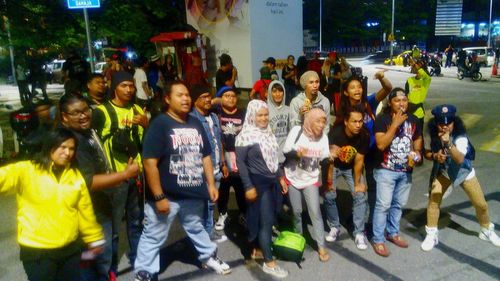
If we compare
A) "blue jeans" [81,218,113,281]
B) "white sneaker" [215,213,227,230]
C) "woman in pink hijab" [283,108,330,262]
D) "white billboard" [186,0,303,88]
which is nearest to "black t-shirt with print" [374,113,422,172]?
"woman in pink hijab" [283,108,330,262]

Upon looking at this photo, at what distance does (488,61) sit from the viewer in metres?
30.5

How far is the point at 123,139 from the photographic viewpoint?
360cm

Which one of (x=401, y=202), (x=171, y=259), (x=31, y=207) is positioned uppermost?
(x=31, y=207)

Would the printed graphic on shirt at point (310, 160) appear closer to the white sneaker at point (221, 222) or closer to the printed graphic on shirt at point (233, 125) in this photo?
the printed graphic on shirt at point (233, 125)

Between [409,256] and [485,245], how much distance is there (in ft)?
2.95

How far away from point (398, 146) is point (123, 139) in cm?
269

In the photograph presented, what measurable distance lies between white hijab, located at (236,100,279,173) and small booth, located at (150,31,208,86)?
26.0 feet

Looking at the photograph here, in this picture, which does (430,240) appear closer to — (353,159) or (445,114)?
(353,159)

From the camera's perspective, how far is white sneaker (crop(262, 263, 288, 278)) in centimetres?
388

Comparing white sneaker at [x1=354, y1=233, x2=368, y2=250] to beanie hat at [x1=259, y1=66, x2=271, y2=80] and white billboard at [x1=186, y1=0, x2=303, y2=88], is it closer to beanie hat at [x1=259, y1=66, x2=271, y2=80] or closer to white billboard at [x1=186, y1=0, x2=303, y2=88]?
beanie hat at [x1=259, y1=66, x2=271, y2=80]

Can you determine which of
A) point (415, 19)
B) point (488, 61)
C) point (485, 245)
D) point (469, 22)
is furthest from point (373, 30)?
point (485, 245)

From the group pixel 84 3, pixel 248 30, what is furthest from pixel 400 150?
pixel 248 30

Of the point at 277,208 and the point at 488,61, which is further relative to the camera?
the point at 488,61

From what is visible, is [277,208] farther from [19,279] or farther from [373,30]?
[373,30]
